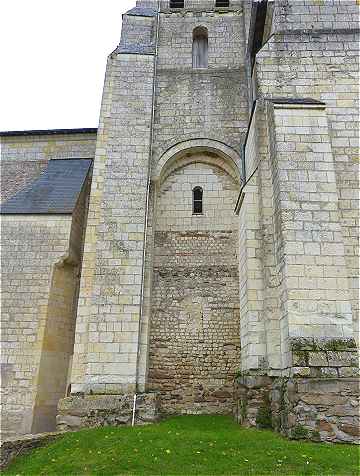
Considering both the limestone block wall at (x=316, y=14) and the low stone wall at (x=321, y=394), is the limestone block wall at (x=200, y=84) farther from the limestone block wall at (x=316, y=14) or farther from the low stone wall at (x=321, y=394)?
the low stone wall at (x=321, y=394)

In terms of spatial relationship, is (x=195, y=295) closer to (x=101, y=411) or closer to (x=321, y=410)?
(x=101, y=411)

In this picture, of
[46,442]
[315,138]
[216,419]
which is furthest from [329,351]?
[46,442]

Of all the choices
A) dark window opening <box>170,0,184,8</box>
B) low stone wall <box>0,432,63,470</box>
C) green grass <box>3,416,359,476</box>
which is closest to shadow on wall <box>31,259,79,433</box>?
low stone wall <box>0,432,63,470</box>

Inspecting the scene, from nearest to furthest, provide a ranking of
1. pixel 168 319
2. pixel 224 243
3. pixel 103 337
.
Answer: pixel 103 337 < pixel 168 319 < pixel 224 243

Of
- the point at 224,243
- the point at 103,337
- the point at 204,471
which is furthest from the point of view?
the point at 224,243

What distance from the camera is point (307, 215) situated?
26.7 feet

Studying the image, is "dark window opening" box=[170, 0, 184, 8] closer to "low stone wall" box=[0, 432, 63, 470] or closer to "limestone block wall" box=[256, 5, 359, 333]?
"limestone block wall" box=[256, 5, 359, 333]

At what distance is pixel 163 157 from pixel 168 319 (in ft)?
15.1

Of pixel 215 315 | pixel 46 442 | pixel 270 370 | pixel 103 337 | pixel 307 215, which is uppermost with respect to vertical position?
pixel 307 215

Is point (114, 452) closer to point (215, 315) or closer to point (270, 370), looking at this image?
point (270, 370)

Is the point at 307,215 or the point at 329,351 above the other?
the point at 307,215

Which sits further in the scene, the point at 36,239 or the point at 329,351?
the point at 36,239

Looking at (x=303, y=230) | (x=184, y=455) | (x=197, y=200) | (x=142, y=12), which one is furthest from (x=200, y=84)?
(x=184, y=455)

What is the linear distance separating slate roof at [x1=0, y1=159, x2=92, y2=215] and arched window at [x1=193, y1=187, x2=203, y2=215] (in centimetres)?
338
